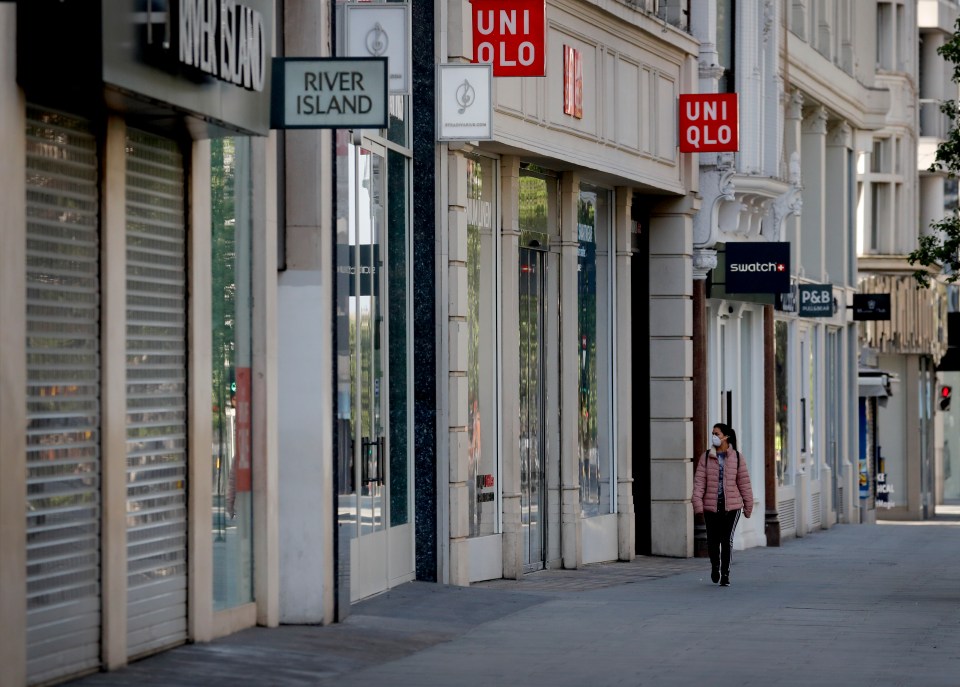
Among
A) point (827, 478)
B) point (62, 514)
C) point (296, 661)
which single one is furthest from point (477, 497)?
point (827, 478)

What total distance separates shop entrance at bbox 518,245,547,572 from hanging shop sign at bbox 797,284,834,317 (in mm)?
12463

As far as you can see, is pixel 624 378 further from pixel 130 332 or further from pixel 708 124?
pixel 130 332

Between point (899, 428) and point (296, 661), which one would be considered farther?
point (899, 428)

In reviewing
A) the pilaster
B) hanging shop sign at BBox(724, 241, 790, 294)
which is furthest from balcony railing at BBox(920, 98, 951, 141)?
hanging shop sign at BBox(724, 241, 790, 294)

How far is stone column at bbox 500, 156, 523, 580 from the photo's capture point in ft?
67.1

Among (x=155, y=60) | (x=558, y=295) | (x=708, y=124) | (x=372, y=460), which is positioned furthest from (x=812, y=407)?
(x=155, y=60)

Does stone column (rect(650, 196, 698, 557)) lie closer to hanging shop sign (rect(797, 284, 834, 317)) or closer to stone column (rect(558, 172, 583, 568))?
stone column (rect(558, 172, 583, 568))

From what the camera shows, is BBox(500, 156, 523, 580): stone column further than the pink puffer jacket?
No

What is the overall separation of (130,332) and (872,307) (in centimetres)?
2736

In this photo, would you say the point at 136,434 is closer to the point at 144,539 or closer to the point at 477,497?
the point at 144,539

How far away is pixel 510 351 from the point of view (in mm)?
20578

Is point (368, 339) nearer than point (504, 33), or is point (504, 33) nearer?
point (368, 339)

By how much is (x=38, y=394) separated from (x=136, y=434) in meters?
1.51

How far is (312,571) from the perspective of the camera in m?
14.7
